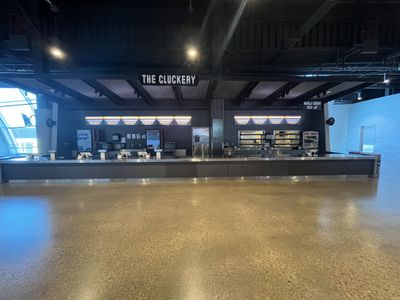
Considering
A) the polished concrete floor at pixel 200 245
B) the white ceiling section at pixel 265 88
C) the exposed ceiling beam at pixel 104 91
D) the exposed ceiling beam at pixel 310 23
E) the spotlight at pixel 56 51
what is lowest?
the polished concrete floor at pixel 200 245

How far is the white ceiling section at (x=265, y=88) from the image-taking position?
6.26m

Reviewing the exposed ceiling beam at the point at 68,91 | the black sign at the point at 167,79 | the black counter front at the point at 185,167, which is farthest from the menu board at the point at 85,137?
the black sign at the point at 167,79

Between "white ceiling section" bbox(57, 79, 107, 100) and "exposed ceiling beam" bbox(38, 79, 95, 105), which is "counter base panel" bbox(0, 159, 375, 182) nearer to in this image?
"exposed ceiling beam" bbox(38, 79, 95, 105)

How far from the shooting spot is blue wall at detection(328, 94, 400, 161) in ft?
32.0

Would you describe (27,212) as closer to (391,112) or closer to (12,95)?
(12,95)

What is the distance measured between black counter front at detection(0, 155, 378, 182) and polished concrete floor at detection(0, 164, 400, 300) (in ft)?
3.99

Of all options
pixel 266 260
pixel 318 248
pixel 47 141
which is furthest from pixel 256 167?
pixel 47 141

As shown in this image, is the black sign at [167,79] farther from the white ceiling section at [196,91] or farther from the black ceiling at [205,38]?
the white ceiling section at [196,91]

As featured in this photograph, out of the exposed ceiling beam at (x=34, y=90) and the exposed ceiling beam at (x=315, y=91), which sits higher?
the exposed ceiling beam at (x=315, y=91)

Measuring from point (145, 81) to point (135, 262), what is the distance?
3.48 metres

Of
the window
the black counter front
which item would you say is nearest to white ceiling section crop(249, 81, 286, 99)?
the black counter front

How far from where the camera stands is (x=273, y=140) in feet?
30.1

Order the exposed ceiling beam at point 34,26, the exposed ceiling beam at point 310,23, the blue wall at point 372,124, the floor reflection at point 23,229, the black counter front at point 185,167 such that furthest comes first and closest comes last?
the blue wall at point 372,124 → the black counter front at point 185,167 → the exposed ceiling beam at point 34,26 → the exposed ceiling beam at point 310,23 → the floor reflection at point 23,229

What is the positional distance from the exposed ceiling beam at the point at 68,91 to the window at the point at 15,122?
569 cm
